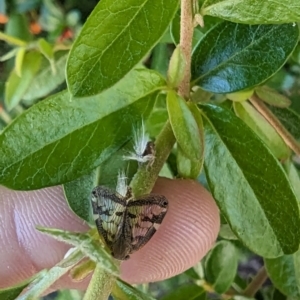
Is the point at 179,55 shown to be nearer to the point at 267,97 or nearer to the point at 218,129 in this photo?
the point at 218,129

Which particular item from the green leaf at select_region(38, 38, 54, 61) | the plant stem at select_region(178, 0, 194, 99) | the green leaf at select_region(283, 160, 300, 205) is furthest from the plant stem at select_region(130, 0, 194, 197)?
the green leaf at select_region(38, 38, 54, 61)

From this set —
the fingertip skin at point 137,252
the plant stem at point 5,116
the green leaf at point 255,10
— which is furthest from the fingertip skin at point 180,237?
the plant stem at point 5,116

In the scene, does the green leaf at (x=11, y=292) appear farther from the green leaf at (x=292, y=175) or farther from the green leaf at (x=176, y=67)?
the green leaf at (x=292, y=175)

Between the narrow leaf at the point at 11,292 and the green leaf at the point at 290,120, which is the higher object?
the narrow leaf at the point at 11,292

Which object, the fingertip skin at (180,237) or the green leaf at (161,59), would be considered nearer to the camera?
the fingertip skin at (180,237)

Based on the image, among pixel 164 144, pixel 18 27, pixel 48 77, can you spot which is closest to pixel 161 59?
pixel 48 77

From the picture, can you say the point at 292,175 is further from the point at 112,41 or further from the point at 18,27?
the point at 18,27
